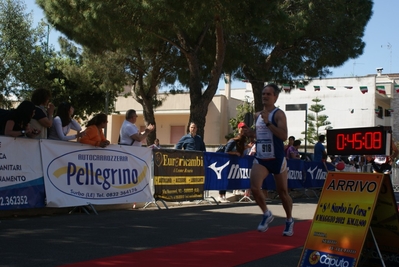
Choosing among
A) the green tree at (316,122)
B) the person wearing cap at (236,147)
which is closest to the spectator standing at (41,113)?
the person wearing cap at (236,147)

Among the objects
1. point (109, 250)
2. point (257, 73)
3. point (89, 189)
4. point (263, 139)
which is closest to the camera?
point (109, 250)

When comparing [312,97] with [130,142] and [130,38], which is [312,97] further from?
[130,142]

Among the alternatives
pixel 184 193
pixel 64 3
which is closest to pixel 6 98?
pixel 64 3

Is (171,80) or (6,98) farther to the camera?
(6,98)

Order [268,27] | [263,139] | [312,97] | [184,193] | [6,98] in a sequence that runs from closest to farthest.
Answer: [263,139], [184,193], [268,27], [6,98], [312,97]

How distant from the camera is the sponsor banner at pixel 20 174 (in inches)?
350

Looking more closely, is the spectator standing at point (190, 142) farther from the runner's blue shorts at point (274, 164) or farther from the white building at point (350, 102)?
the white building at point (350, 102)

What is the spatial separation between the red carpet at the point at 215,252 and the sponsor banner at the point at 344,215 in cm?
121

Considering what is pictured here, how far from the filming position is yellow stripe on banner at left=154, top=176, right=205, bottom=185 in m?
11.9

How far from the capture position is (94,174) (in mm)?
10367

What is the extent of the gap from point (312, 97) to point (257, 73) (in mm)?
37573

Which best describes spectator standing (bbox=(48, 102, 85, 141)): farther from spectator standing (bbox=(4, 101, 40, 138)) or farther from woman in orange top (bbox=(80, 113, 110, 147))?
spectator standing (bbox=(4, 101, 40, 138))

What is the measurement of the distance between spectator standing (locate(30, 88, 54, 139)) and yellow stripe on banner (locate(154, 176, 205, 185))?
282 cm

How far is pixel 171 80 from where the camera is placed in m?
26.0
